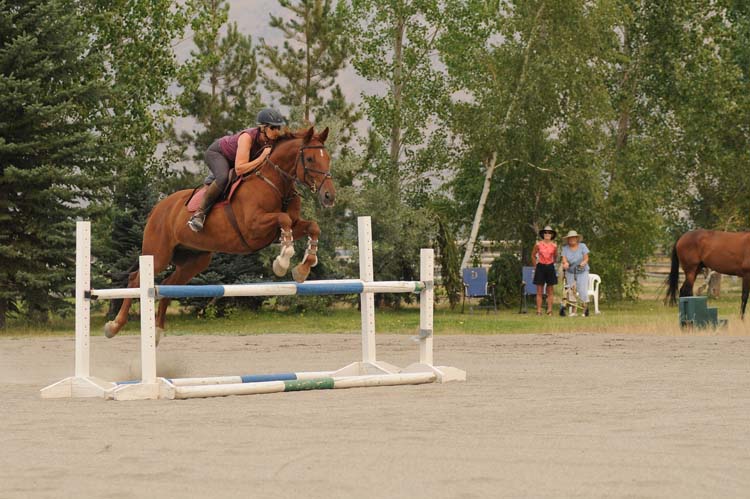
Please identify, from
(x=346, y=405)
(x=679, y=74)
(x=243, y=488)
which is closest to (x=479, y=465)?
(x=243, y=488)

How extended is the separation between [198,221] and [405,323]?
1256 centimetres

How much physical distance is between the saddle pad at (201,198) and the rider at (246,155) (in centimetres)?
7

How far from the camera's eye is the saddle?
9.80m

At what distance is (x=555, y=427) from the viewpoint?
7250 millimetres

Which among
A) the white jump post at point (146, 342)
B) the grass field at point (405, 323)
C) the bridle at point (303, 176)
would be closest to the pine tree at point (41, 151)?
the grass field at point (405, 323)

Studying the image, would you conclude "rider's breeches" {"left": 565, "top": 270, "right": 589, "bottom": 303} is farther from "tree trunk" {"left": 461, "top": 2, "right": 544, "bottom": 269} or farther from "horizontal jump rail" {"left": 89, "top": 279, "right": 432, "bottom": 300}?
"horizontal jump rail" {"left": 89, "top": 279, "right": 432, "bottom": 300}

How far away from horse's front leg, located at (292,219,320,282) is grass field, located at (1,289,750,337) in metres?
9.44

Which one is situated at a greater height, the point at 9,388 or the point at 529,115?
the point at 529,115

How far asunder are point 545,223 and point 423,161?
466 centimetres

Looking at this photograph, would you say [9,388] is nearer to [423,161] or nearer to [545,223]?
[545,223]

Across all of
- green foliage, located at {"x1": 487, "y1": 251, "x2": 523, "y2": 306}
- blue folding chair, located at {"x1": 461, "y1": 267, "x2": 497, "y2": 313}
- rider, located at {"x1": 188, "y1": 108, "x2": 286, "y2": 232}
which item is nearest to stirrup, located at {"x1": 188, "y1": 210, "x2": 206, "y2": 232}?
rider, located at {"x1": 188, "y1": 108, "x2": 286, "y2": 232}

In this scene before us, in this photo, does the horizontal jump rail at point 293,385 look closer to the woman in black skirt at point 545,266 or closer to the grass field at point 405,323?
the grass field at point 405,323

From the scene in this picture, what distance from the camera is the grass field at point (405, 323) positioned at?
19156mm

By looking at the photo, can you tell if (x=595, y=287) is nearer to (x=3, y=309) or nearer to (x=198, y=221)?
(x=3, y=309)
